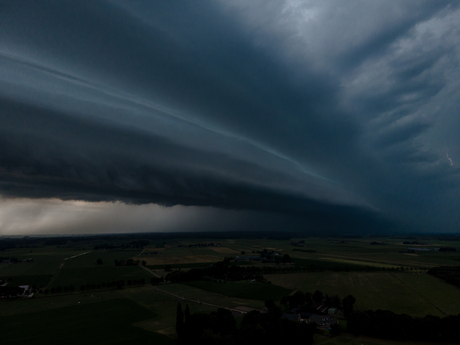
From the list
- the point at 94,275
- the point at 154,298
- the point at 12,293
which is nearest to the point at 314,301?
the point at 154,298

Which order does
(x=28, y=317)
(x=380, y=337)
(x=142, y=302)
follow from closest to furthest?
(x=380, y=337)
(x=28, y=317)
(x=142, y=302)

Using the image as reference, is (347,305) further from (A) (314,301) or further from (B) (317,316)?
(B) (317,316)

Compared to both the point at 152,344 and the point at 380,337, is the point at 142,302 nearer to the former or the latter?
the point at 152,344

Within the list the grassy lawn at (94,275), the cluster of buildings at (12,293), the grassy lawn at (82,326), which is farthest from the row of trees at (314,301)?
the cluster of buildings at (12,293)

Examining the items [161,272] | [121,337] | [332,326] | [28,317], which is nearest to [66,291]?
[28,317]

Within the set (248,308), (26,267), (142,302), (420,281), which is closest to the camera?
(248,308)

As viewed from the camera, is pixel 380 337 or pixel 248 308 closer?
pixel 380 337

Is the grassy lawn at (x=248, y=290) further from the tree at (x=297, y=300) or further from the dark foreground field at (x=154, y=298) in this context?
the tree at (x=297, y=300)
